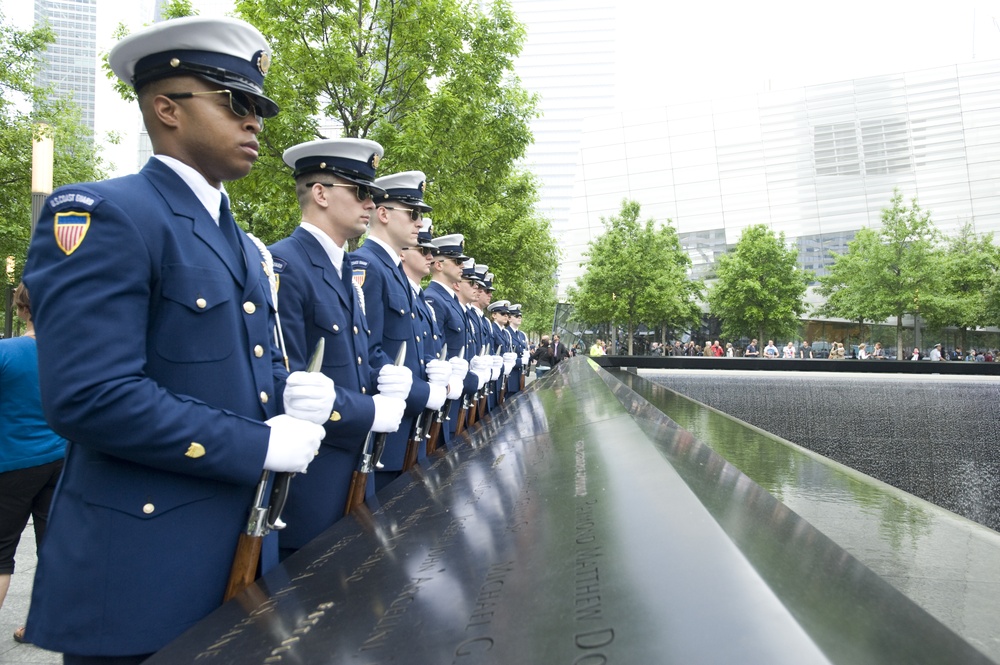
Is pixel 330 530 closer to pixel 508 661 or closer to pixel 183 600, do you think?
pixel 183 600

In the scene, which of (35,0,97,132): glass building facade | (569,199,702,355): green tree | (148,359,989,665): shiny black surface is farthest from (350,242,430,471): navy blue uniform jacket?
(35,0,97,132): glass building facade

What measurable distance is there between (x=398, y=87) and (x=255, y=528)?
32.3 ft

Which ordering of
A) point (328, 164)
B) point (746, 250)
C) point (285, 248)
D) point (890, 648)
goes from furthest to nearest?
1. point (746, 250)
2. point (328, 164)
3. point (285, 248)
4. point (890, 648)

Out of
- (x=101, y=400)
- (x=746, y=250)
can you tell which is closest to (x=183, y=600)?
(x=101, y=400)

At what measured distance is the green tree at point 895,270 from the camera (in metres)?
38.1

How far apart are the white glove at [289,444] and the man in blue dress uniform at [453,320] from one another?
10.1 feet

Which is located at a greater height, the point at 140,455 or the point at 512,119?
the point at 512,119

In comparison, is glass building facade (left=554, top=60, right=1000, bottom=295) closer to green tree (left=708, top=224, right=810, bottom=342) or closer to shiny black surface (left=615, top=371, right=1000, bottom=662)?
green tree (left=708, top=224, right=810, bottom=342)

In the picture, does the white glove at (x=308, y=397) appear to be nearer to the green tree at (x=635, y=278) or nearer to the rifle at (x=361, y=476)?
the rifle at (x=361, y=476)

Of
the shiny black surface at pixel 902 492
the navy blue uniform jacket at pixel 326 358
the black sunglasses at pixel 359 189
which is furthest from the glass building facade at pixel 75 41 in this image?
the navy blue uniform jacket at pixel 326 358

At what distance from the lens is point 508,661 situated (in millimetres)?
803

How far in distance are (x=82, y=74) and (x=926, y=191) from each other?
84355 mm

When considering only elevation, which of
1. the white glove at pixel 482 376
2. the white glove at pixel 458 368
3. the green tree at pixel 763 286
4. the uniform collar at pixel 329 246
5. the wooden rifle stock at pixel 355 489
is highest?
the green tree at pixel 763 286

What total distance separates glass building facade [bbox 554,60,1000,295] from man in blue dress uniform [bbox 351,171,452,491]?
44347 millimetres
